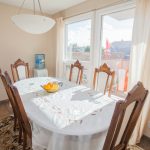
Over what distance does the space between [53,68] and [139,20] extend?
274 centimetres

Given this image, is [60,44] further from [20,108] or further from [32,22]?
[20,108]

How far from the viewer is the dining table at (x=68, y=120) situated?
1075 millimetres

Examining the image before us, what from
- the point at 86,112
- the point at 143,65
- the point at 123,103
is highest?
the point at 143,65

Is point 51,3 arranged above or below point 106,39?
above

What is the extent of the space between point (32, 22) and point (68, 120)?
1226mm

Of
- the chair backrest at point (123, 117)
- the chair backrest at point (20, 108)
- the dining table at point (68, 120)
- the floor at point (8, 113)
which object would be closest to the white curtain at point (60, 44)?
the floor at point (8, 113)

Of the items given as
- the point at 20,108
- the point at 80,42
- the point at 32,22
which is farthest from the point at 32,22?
the point at 80,42

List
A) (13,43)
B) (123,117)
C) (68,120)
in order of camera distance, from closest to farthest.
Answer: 1. (123,117)
2. (68,120)
3. (13,43)

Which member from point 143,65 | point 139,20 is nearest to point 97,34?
point 139,20

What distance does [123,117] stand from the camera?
923 millimetres

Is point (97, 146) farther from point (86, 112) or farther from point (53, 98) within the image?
point (53, 98)

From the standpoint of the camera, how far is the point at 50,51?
4.06m

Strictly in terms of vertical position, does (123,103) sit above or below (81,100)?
above

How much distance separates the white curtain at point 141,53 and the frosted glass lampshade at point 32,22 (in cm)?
120
